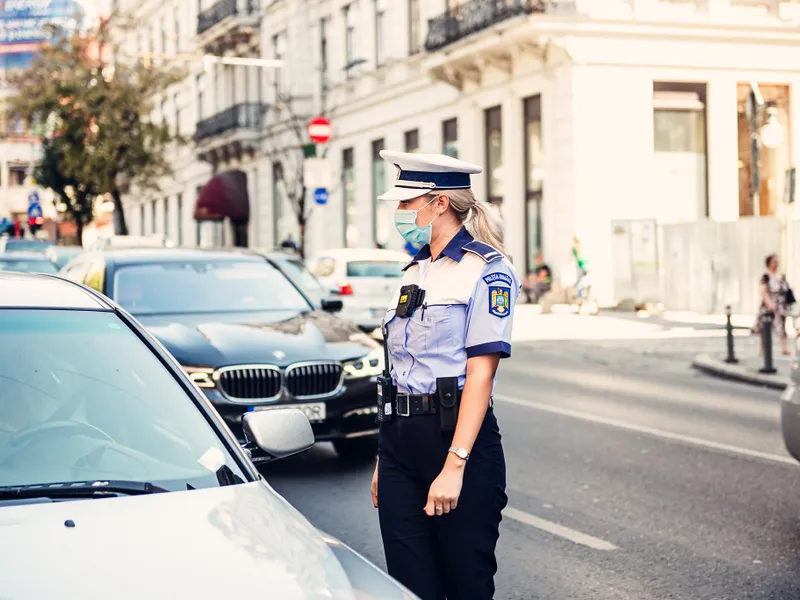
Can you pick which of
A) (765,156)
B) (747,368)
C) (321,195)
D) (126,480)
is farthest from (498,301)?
(765,156)

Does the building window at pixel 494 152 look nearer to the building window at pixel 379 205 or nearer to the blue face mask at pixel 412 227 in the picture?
the building window at pixel 379 205

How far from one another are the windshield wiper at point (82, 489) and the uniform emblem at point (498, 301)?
1132 mm

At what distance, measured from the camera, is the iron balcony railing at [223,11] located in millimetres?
49438

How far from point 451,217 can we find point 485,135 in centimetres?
2973

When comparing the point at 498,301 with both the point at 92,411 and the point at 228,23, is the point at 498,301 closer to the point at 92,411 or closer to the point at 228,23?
the point at 92,411

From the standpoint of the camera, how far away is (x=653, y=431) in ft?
37.8

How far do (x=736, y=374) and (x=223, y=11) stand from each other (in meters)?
37.6

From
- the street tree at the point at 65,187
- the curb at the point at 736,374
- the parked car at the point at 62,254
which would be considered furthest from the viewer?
the street tree at the point at 65,187

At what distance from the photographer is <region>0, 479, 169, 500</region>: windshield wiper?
333 centimetres

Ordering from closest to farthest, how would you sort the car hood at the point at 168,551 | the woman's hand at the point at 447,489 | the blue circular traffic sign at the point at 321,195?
the car hood at the point at 168,551, the woman's hand at the point at 447,489, the blue circular traffic sign at the point at 321,195

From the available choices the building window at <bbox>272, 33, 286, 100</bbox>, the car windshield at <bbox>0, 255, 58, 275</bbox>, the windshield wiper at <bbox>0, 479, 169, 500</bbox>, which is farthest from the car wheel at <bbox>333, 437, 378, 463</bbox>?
the building window at <bbox>272, 33, 286, 100</bbox>

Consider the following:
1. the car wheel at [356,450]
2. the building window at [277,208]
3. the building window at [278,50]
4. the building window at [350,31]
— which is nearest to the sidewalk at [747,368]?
the car wheel at [356,450]

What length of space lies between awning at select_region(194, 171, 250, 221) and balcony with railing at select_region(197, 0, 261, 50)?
206 inches

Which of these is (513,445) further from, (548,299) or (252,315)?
(548,299)
